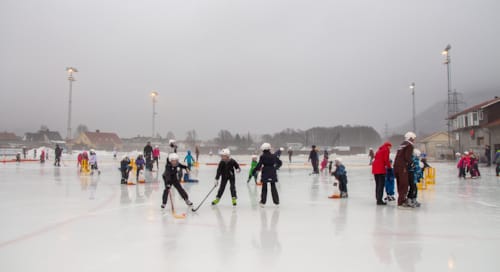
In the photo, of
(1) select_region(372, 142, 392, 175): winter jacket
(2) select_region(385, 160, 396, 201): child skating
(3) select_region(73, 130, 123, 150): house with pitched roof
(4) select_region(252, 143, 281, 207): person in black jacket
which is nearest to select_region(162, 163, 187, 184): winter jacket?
(4) select_region(252, 143, 281, 207): person in black jacket

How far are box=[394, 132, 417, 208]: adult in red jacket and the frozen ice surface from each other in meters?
0.40

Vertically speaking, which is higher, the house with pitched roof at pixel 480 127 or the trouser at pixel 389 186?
the house with pitched roof at pixel 480 127

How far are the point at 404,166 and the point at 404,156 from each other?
0.85 feet

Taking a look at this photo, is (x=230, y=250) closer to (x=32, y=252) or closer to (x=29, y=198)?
(x=32, y=252)

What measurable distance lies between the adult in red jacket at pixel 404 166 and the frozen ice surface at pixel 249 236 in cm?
40

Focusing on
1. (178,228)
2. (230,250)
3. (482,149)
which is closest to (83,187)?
(178,228)

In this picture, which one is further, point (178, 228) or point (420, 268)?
point (178, 228)

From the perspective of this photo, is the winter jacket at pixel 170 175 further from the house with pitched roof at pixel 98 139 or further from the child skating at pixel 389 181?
the house with pitched roof at pixel 98 139

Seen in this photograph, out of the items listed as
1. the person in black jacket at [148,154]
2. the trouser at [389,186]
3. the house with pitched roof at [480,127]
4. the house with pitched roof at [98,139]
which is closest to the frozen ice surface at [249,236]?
the trouser at [389,186]

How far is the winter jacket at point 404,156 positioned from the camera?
8.77 meters

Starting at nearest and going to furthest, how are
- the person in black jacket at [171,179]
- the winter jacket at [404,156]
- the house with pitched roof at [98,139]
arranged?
the person in black jacket at [171,179]
the winter jacket at [404,156]
the house with pitched roof at [98,139]

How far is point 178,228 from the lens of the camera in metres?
6.67

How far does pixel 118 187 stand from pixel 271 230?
9191mm

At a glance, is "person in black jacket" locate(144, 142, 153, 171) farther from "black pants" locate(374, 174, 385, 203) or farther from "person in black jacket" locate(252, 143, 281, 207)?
"black pants" locate(374, 174, 385, 203)
